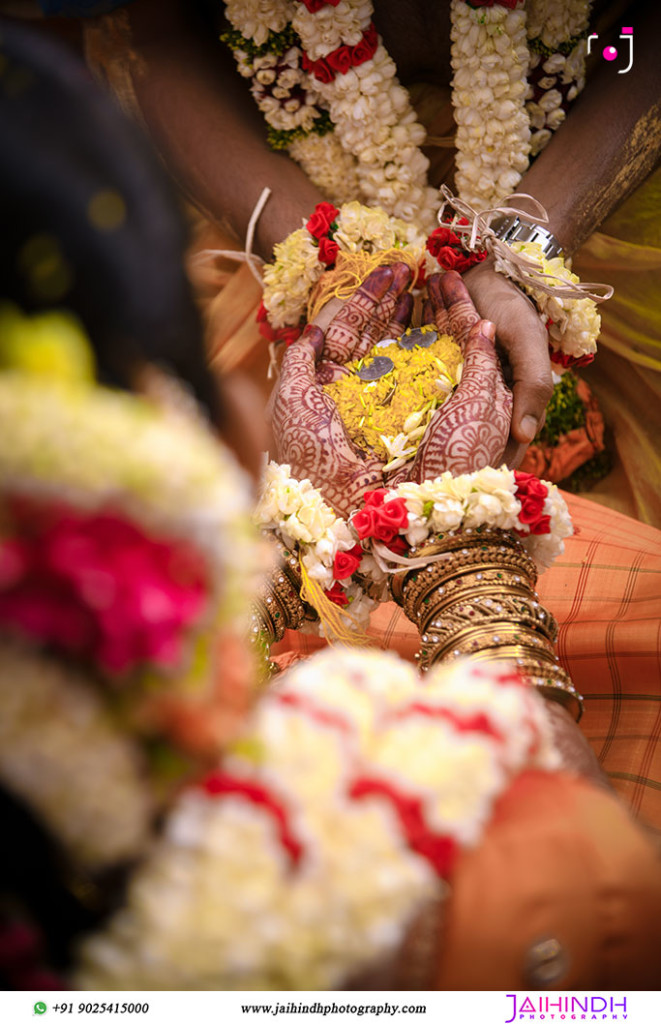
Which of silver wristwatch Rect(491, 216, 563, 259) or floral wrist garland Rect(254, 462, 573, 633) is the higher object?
silver wristwatch Rect(491, 216, 563, 259)

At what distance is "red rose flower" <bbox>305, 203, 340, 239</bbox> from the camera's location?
1212mm

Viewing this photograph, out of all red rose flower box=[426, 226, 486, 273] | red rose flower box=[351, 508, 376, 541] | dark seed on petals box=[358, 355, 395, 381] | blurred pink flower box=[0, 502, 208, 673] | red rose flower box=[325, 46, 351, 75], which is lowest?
red rose flower box=[351, 508, 376, 541]

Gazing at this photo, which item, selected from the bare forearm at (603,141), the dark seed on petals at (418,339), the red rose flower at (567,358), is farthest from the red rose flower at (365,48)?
the red rose flower at (567,358)

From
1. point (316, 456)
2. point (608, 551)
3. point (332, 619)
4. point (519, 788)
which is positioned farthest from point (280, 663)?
point (519, 788)

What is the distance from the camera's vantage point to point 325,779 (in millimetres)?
368

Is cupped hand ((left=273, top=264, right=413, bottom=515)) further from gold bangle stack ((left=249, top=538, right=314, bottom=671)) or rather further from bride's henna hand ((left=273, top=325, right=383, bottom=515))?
gold bangle stack ((left=249, top=538, right=314, bottom=671))

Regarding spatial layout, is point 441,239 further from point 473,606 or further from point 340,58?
point 473,606

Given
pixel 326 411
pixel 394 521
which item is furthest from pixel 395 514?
pixel 326 411

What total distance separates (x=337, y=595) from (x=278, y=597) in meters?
0.07

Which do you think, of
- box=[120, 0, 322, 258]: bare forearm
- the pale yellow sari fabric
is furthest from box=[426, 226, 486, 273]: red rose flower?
the pale yellow sari fabric

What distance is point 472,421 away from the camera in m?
A: 0.96

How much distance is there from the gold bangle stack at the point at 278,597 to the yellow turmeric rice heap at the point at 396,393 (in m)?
0.19

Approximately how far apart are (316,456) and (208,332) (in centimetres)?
57

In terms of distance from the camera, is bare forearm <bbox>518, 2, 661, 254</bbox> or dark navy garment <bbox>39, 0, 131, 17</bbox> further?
bare forearm <bbox>518, 2, 661, 254</bbox>
